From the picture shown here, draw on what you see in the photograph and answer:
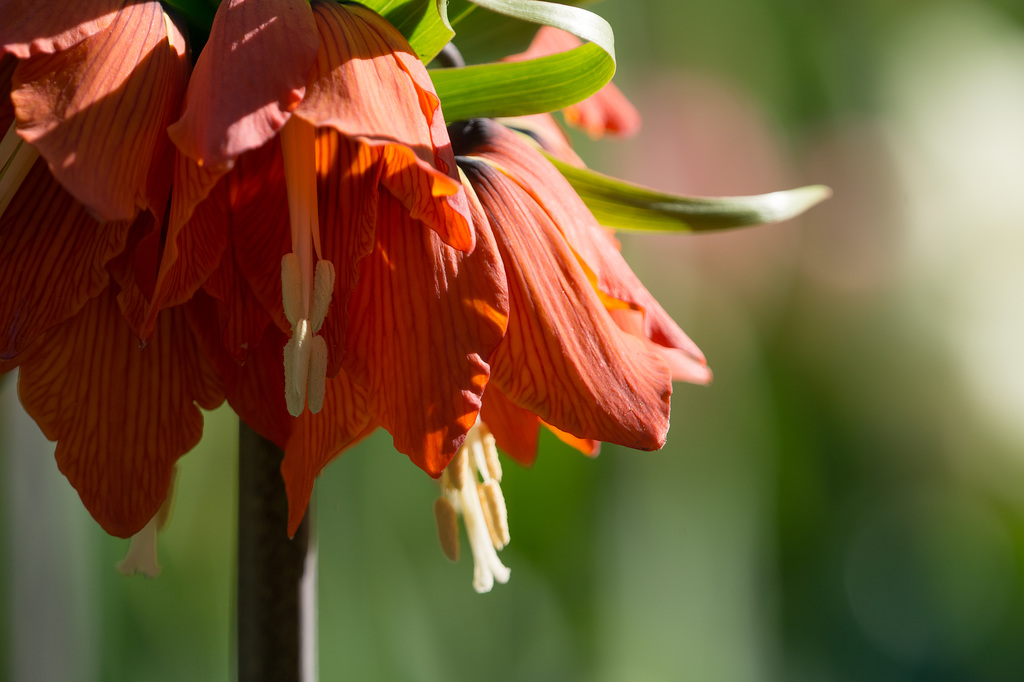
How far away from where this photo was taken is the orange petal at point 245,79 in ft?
0.82

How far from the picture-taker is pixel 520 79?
1.12ft

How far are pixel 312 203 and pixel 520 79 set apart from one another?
0.31 ft

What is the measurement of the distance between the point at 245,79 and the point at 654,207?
0.17 m

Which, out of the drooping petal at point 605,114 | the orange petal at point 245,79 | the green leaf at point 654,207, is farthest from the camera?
the drooping petal at point 605,114

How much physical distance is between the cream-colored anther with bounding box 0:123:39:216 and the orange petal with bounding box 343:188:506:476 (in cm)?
11

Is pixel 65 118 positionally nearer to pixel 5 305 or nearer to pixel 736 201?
pixel 5 305

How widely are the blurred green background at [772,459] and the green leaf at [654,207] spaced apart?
1145 millimetres

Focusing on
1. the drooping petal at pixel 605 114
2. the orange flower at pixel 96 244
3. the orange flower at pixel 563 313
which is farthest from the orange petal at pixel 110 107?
the drooping petal at pixel 605 114

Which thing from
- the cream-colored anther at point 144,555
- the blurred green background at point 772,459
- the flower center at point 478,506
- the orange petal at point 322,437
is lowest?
the blurred green background at point 772,459

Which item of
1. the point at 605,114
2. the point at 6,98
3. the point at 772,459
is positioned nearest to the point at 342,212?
the point at 6,98

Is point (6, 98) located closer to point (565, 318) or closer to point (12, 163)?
point (12, 163)

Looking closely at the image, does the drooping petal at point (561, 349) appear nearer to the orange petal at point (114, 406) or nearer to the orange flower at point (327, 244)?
the orange flower at point (327, 244)

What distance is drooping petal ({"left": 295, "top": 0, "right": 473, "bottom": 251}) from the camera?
0.88ft

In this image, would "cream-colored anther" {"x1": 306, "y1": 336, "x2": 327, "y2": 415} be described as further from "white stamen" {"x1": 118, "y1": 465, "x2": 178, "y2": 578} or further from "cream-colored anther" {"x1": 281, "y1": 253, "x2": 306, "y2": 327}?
"white stamen" {"x1": 118, "y1": 465, "x2": 178, "y2": 578}
